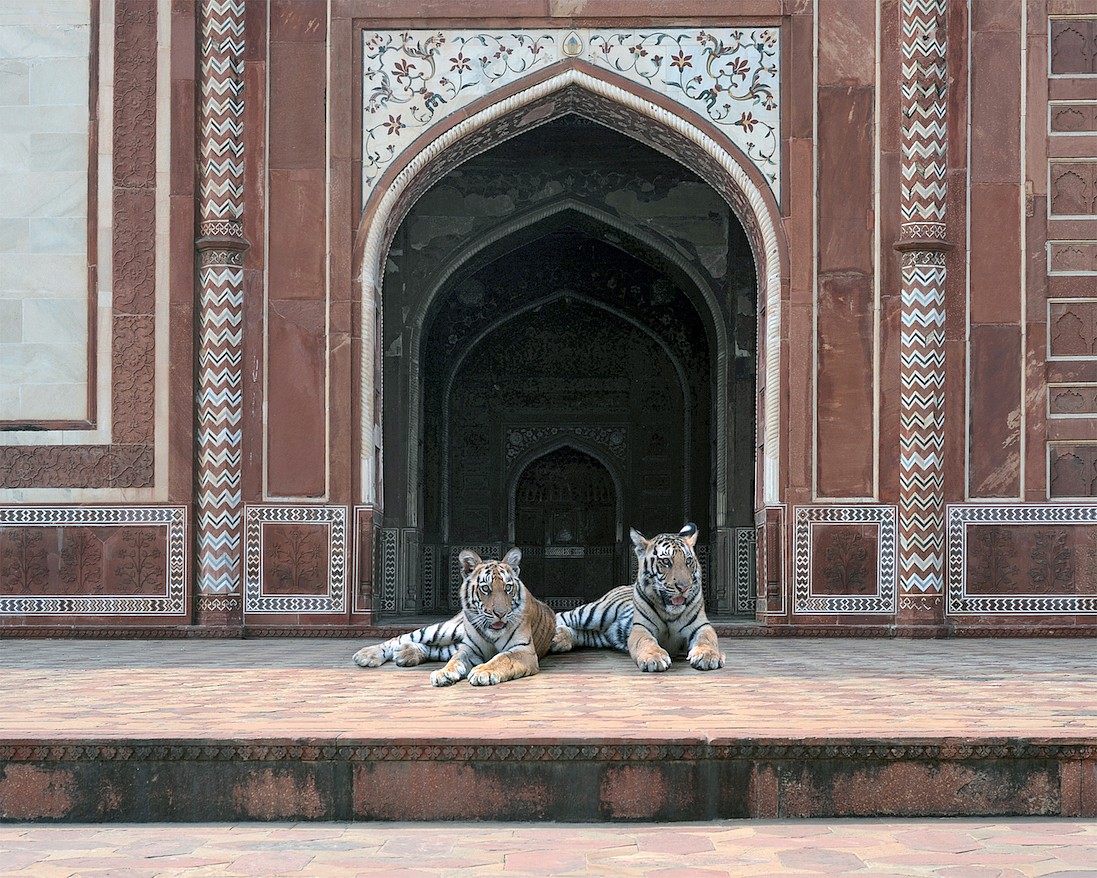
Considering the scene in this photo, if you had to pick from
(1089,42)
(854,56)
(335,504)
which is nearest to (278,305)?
(335,504)

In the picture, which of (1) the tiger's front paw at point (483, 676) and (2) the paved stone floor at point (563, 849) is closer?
(2) the paved stone floor at point (563, 849)

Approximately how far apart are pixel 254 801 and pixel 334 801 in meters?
0.21

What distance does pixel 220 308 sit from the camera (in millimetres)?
9594

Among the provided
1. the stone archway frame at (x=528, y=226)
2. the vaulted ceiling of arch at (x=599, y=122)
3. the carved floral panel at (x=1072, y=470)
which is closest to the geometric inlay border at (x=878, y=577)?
the carved floral panel at (x=1072, y=470)

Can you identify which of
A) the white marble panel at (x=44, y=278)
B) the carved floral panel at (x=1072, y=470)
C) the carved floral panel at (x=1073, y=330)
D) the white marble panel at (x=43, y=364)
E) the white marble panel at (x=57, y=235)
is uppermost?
the white marble panel at (x=57, y=235)

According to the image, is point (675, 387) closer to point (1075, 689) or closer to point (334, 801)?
point (1075, 689)

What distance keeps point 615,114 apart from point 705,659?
473 cm

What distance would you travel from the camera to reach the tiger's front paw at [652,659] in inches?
247

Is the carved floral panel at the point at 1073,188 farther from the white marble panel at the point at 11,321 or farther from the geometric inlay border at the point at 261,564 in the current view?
the white marble panel at the point at 11,321

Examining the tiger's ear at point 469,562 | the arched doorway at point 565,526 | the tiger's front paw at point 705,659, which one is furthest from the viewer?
the arched doorway at point 565,526

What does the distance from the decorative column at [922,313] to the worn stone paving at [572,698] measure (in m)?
1.46

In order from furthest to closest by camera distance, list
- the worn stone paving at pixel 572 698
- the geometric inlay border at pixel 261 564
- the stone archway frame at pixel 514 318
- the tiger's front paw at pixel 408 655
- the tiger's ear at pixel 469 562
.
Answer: the stone archway frame at pixel 514 318 → the geometric inlay border at pixel 261 564 → the tiger's front paw at pixel 408 655 → the tiger's ear at pixel 469 562 → the worn stone paving at pixel 572 698

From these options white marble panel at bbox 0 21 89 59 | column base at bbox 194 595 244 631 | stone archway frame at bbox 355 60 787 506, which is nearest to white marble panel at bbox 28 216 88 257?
white marble panel at bbox 0 21 89 59

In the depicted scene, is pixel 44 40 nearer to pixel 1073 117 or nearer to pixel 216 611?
pixel 216 611
